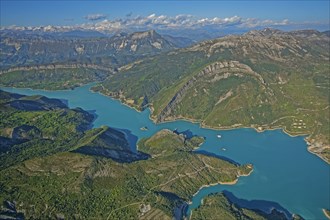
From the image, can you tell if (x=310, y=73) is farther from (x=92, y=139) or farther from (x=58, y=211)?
(x=58, y=211)

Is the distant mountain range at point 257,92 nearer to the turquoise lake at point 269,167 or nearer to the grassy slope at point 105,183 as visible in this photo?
the turquoise lake at point 269,167

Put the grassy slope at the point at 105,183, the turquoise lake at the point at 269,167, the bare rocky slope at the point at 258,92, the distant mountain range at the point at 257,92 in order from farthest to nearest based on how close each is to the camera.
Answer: the distant mountain range at the point at 257,92 < the bare rocky slope at the point at 258,92 < the turquoise lake at the point at 269,167 < the grassy slope at the point at 105,183

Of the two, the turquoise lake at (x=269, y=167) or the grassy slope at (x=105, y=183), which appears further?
the turquoise lake at (x=269, y=167)

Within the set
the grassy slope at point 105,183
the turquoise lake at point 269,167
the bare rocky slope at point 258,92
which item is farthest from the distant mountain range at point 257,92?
the grassy slope at point 105,183

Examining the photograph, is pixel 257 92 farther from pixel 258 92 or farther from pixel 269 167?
pixel 269 167

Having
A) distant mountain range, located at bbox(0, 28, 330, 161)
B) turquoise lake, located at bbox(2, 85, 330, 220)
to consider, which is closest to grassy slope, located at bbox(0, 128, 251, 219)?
turquoise lake, located at bbox(2, 85, 330, 220)

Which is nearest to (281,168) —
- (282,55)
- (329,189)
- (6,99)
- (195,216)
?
(329,189)

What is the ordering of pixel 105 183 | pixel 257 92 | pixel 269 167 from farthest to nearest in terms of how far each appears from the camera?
pixel 257 92 → pixel 269 167 → pixel 105 183

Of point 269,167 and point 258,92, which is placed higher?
point 258,92

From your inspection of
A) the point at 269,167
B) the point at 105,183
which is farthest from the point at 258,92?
the point at 105,183
